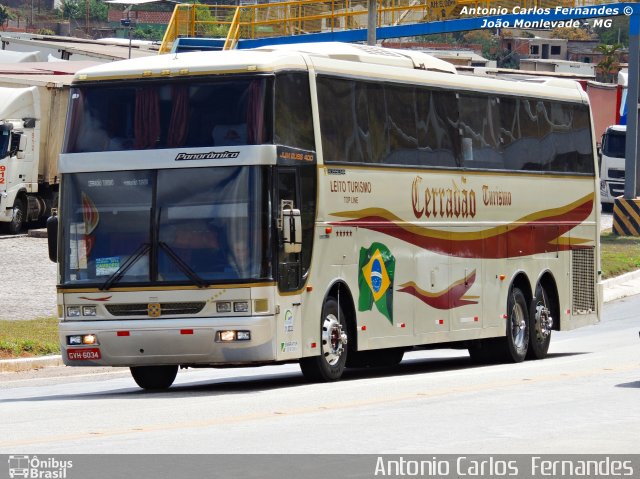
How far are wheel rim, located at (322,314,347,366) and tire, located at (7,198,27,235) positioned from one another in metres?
27.0

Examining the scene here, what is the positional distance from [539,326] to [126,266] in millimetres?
8184

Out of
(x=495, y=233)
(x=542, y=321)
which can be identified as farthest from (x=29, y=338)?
(x=542, y=321)

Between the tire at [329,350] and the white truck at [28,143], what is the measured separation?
25392mm

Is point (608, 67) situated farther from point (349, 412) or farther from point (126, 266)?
point (349, 412)

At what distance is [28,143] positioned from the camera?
4325 centimetres

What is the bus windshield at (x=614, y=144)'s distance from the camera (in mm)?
58188

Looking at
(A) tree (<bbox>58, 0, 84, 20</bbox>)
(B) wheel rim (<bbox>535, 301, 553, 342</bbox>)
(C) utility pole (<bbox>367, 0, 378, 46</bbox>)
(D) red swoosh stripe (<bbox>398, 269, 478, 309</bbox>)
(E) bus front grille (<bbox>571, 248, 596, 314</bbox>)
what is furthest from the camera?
(A) tree (<bbox>58, 0, 84, 20</bbox>)

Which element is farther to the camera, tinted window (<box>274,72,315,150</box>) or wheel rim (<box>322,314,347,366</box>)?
wheel rim (<box>322,314,347,366</box>)

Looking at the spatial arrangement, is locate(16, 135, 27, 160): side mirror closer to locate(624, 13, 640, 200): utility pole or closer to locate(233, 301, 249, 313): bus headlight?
locate(624, 13, 640, 200): utility pole

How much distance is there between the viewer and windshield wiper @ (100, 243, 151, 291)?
16391 mm

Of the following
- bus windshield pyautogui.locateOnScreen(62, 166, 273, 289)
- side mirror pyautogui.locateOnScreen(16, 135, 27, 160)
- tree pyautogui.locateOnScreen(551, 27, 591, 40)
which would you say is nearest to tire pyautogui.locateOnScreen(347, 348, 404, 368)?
bus windshield pyautogui.locateOnScreen(62, 166, 273, 289)

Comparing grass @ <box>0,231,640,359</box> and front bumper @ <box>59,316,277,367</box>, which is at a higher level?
front bumper @ <box>59,316,277,367</box>
